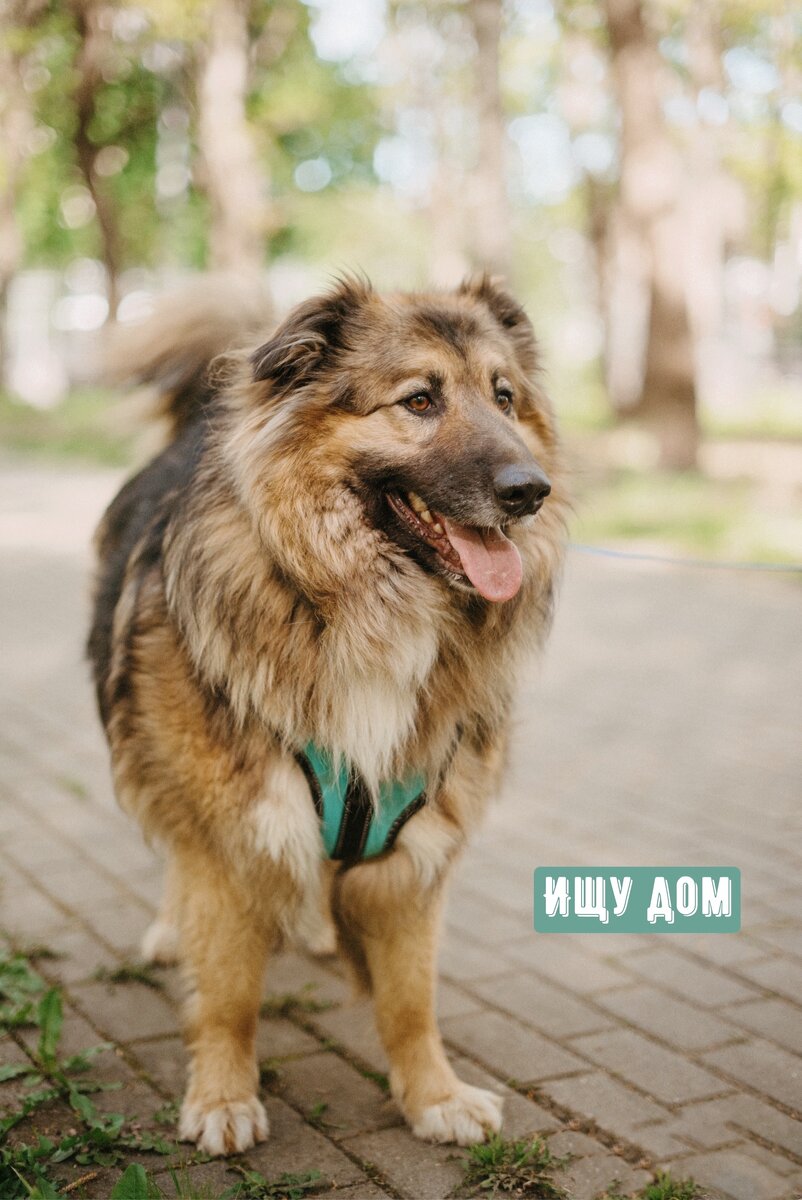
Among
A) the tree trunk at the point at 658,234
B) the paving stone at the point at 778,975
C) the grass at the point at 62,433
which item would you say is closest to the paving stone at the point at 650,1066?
the paving stone at the point at 778,975

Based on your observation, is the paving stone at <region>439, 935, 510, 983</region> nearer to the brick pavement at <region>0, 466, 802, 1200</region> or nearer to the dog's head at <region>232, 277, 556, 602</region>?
the brick pavement at <region>0, 466, 802, 1200</region>

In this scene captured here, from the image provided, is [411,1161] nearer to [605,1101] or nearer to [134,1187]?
[605,1101]

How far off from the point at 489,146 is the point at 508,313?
466 inches

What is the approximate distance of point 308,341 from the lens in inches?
113

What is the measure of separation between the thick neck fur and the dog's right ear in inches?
5.1

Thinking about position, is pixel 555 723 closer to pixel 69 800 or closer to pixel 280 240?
pixel 69 800

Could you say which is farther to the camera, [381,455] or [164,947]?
[164,947]

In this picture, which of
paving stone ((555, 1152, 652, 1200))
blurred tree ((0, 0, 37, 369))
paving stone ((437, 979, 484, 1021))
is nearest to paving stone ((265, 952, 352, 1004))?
paving stone ((437, 979, 484, 1021))

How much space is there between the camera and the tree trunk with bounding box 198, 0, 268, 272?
16.3 meters

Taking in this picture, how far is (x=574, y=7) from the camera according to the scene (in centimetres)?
2256

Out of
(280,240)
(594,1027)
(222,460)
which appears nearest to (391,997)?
(594,1027)

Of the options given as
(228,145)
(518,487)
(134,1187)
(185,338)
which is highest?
(228,145)

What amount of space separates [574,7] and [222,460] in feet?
73.9

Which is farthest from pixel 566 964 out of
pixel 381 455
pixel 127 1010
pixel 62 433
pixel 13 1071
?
pixel 62 433
